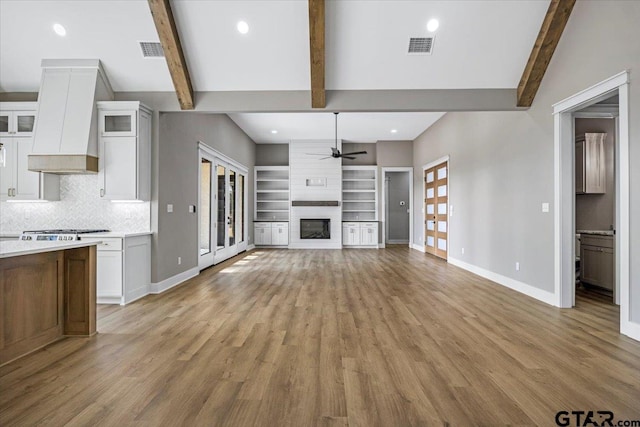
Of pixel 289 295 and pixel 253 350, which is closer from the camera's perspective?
pixel 253 350

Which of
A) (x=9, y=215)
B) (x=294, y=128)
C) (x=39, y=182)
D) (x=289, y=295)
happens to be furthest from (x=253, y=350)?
(x=294, y=128)

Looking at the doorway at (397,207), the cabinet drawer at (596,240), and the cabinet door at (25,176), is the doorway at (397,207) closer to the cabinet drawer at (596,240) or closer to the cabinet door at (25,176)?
the cabinet drawer at (596,240)

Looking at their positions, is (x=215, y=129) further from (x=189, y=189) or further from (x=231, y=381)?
(x=231, y=381)

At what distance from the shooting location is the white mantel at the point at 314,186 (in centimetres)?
1065

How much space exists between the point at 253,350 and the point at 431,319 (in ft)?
6.28

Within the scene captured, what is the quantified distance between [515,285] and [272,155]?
8.11 meters

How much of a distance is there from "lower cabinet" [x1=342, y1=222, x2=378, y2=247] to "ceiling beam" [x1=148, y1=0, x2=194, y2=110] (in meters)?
6.79

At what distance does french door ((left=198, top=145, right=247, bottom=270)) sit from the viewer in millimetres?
6871

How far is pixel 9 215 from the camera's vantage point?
4988 mm

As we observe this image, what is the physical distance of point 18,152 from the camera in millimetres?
4746

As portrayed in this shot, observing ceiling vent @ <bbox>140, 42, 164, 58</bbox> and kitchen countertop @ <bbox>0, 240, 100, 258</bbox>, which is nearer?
kitchen countertop @ <bbox>0, 240, 100, 258</bbox>

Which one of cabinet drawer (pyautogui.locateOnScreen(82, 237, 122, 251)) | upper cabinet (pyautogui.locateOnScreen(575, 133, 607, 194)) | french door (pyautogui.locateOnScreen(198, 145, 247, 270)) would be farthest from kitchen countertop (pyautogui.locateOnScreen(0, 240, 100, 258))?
upper cabinet (pyautogui.locateOnScreen(575, 133, 607, 194))

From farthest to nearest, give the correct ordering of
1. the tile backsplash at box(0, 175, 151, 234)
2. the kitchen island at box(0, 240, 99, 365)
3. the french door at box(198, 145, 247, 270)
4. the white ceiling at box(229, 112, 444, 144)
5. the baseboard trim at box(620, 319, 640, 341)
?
the white ceiling at box(229, 112, 444, 144) → the french door at box(198, 145, 247, 270) → the tile backsplash at box(0, 175, 151, 234) → the baseboard trim at box(620, 319, 640, 341) → the kitchen island at box(0, 240, 99, 365)

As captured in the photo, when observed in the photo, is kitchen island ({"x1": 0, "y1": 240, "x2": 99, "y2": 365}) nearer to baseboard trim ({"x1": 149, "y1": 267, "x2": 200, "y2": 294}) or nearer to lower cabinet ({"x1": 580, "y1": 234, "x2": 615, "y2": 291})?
baseboard trim ({"x1": 149, "y1": 267, "x2": 200, "y2": 294})
